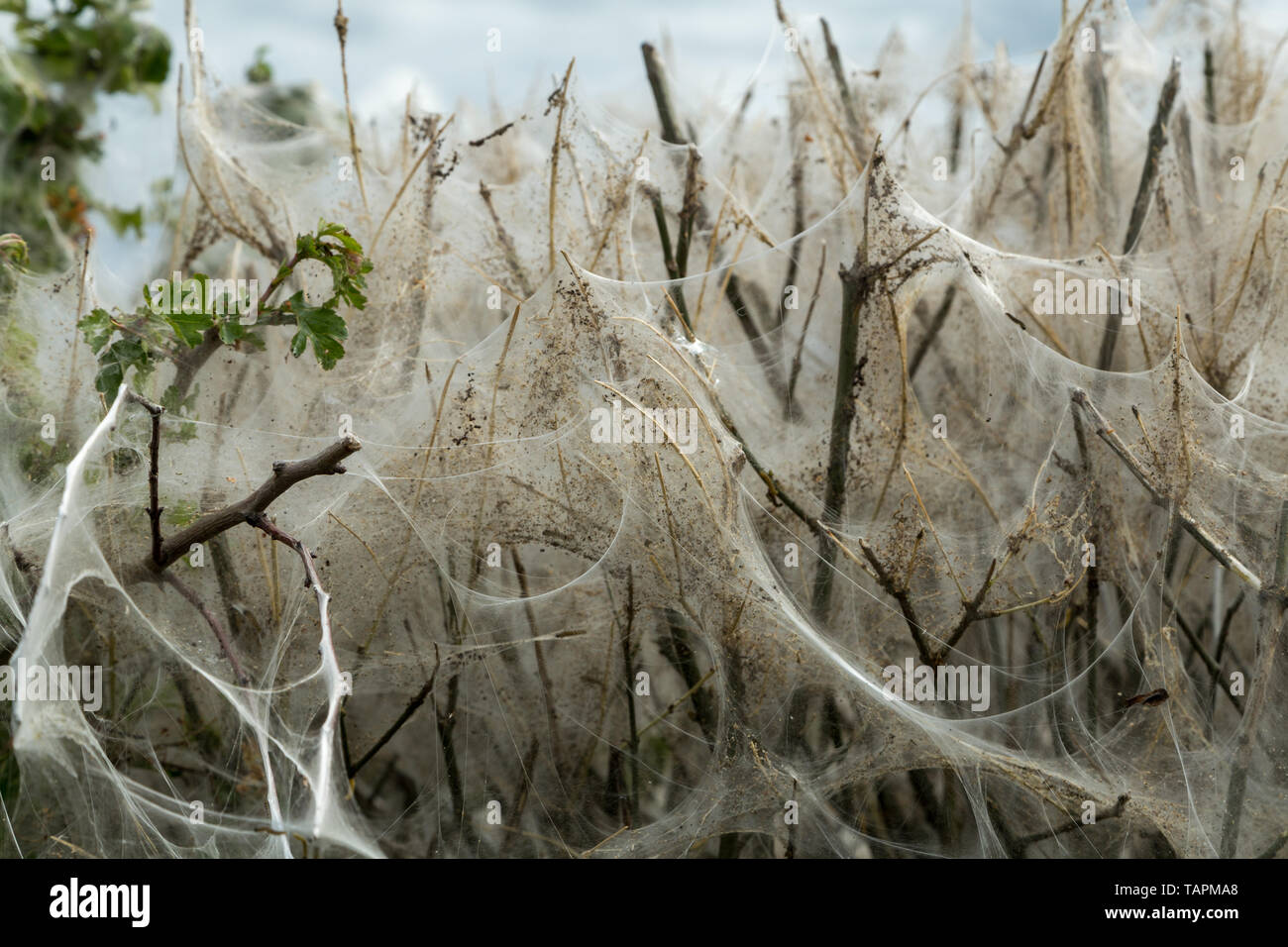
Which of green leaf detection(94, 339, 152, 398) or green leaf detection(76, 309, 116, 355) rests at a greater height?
green leaf detection(76, 309, 116, 355)

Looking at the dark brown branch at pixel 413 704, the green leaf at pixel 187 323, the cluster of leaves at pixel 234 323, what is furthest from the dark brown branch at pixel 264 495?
the dark brown branch at pixel 413 704

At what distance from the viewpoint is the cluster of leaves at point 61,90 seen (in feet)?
16.3

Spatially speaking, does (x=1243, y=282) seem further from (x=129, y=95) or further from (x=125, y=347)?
(x=129, y=95)

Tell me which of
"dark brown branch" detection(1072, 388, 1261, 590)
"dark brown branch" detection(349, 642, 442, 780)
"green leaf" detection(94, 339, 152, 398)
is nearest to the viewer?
"green leaf" detection(94, 339, 152, 398)

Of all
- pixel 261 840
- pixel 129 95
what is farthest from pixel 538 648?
pixel 129 95

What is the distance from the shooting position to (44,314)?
2939 mm

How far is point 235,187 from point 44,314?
3.01ft

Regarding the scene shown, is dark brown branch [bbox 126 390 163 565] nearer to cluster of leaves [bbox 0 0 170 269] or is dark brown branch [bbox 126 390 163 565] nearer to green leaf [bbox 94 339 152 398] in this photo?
green leaf [bbox 94 339 152 398]

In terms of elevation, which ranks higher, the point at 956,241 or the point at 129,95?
the point at 129,95

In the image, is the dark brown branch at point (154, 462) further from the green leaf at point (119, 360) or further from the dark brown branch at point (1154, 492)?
the dark brown branch at point (1154, 492)

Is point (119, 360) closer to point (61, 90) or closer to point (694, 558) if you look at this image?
point (694, 558)

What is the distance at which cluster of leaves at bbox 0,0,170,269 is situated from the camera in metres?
4.96

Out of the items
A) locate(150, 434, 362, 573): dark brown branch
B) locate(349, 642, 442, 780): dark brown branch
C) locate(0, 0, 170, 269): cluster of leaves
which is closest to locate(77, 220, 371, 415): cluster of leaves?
locate(150, 434, 362, 573): dark brown branch

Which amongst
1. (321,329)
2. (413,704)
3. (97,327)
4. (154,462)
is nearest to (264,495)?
(154,462)
